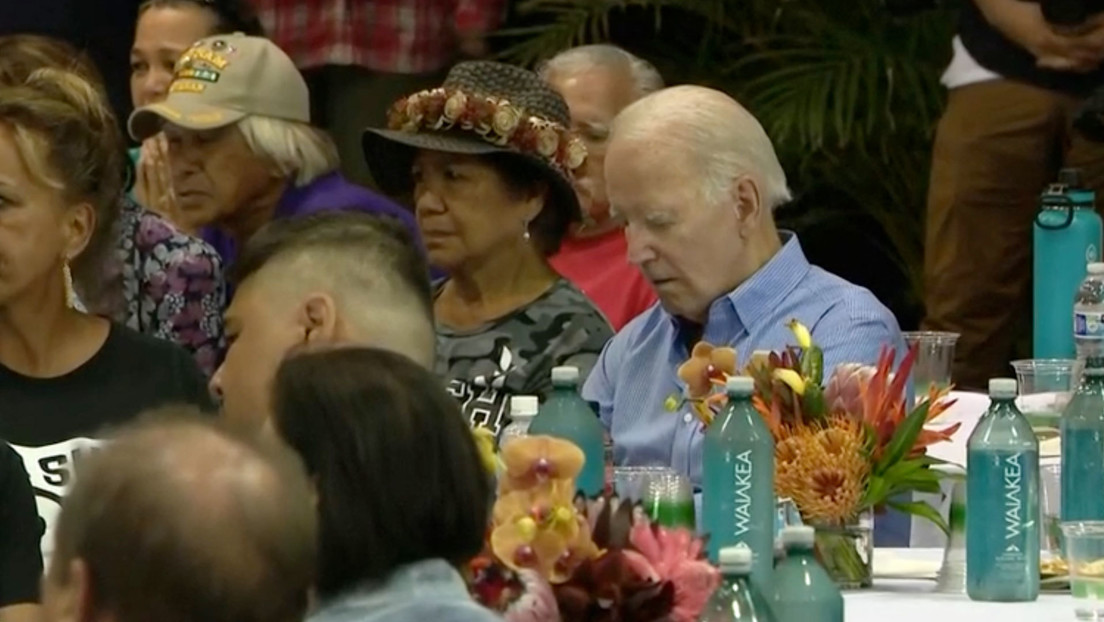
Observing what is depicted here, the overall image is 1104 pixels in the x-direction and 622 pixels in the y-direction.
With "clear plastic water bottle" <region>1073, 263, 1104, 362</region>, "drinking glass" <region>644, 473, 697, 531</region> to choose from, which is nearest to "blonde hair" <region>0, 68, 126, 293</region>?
"drinking glass" <region>644, 473, 697, 531</region>

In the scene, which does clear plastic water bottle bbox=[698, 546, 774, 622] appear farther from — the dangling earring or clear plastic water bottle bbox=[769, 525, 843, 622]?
the dangling earring

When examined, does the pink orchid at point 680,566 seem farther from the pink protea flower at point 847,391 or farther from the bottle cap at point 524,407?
the bottle cap at point 524,407

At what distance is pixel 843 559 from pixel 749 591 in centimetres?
73

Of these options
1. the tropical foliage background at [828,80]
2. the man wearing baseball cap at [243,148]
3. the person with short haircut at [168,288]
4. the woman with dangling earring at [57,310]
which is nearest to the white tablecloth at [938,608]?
the woman with dangling earring at [57,310]

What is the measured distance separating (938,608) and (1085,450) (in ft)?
1.23

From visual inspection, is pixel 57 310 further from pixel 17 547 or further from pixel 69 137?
pixel 17 547

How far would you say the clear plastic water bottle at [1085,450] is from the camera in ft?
11.4

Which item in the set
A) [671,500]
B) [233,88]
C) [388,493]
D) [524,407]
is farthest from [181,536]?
[233,88]

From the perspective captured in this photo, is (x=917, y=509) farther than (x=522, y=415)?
No

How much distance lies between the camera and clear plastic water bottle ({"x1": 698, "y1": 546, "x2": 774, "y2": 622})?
8.68 ft

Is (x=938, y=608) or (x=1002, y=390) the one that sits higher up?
(x=1002, y=390)

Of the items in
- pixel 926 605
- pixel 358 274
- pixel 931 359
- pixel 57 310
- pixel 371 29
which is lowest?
pixel 926 605

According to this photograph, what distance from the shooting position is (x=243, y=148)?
5348mm

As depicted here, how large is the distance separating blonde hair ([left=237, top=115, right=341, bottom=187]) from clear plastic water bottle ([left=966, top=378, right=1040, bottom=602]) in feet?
7.67
